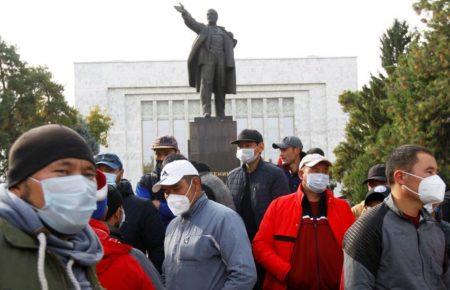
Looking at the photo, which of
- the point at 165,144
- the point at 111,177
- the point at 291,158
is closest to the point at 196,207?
the point at 111,177

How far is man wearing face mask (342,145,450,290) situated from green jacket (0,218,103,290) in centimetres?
206

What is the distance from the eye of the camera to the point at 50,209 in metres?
2.39

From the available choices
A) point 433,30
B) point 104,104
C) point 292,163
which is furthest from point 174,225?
point 104,104

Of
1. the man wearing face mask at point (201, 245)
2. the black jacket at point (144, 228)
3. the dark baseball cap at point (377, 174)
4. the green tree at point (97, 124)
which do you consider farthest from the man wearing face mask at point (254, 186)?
the green tree at point (97, 124)

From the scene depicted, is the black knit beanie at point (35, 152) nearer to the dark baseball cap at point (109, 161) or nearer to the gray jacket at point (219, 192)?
the dark baseball cap at point (109, 161)

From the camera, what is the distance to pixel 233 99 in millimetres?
59281

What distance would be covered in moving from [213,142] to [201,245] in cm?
952

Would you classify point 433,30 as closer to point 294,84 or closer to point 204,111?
point 204,111

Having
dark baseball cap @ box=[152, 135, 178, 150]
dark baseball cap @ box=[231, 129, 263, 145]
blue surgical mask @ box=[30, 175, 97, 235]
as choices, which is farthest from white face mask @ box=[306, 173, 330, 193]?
blue surgical mask @ box=[30, 175, 97, 235]

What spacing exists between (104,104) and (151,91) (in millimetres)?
3711

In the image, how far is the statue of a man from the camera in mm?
14633

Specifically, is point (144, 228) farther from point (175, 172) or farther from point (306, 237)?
point (306, 237)

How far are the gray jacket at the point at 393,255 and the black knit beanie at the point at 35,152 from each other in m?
2.00

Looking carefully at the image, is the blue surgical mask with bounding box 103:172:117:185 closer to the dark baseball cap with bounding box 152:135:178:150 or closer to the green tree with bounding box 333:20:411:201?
the dark baseball cap with bounding box 152:135:178:150
